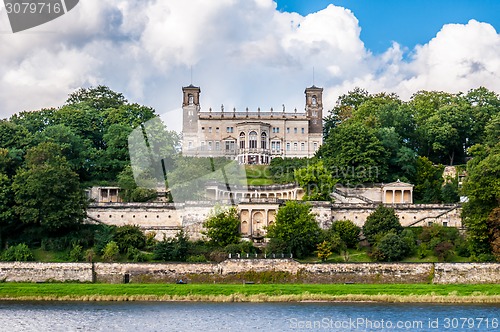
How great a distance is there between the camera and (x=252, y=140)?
91562mm

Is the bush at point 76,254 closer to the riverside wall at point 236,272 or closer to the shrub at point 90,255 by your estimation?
the shrub at point 90,255

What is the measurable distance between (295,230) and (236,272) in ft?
22.0

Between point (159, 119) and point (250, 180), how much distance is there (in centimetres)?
1021

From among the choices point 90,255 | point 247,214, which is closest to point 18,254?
point 90,255

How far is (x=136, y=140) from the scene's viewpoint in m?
79.2

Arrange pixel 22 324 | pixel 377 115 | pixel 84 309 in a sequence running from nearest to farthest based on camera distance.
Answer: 1. pixel 22 324
2. pixel 84 309
3. pixel 377 115

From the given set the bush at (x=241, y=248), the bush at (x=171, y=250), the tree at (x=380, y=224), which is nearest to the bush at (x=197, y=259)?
the bush at (x=171, y=250)

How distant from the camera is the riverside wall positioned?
56312 millimetres

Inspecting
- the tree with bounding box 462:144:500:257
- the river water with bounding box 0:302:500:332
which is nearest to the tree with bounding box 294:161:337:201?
the tree with bounding box 462:144:500:257

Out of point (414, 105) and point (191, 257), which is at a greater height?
point (414, 105)

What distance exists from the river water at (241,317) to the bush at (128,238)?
37.1ft

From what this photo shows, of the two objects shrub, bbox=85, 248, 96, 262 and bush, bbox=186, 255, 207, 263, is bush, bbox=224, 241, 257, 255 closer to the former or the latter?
bush, bbox=186, 255, 207, 263

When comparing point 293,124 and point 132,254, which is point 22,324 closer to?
point 132,254

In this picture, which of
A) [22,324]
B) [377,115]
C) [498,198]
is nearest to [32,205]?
[22,324]
